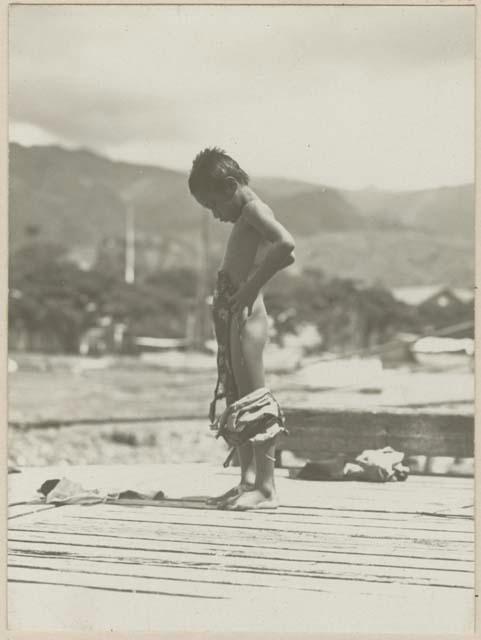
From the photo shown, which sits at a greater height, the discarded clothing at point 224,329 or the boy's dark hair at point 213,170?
the boy's dark hair at point 213,170

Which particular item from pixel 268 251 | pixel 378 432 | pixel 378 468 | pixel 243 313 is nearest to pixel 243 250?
pixel 268 251

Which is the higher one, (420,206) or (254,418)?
(420,206)

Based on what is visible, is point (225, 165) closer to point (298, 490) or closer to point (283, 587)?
point (298, 490)

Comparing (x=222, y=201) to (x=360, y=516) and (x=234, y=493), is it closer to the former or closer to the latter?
(x=234, y=493)

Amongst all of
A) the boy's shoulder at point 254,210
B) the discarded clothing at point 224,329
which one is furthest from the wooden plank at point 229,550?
the boy's shoulder at point 254,210

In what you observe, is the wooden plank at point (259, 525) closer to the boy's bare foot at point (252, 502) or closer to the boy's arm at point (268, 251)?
the boy's bare foot at point (252, 502)

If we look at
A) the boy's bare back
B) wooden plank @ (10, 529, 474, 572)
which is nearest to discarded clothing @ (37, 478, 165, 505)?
wooden plank @ (10, 529, 474, 572)
